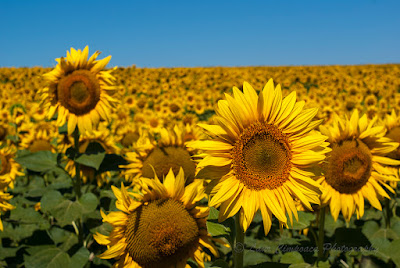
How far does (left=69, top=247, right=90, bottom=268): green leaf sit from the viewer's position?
142 inches

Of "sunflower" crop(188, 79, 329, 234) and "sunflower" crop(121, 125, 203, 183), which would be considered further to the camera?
"sunflower" crop(121, 125, 203, 183)

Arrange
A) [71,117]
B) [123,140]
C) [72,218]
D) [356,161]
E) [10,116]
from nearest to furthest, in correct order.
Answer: [356,161] < [72,218] < [71,117] < [123,140] < [10,116]

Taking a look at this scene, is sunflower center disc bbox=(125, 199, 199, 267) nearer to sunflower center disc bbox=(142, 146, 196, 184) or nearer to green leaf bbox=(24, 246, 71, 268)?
sunflower center disc bbox=(142, 146, 196, 184)

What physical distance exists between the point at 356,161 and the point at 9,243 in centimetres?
461

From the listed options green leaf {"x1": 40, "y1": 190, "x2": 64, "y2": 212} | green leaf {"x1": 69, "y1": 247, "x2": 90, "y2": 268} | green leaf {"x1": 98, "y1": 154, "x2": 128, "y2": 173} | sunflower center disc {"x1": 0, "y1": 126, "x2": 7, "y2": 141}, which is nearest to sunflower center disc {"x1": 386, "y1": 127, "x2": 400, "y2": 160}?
green leaf {"x1": 98, "y1": 154, "x2": 128, "y2": 173}

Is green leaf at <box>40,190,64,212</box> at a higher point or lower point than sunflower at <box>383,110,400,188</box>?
lower

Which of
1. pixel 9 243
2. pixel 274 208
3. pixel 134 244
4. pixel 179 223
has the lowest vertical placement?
pixel 9 243

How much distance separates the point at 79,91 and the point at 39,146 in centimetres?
260

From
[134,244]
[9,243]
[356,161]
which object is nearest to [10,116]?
[9,243]

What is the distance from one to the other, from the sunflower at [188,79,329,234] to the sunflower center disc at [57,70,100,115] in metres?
2.19

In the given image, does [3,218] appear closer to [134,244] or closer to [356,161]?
[134,244]

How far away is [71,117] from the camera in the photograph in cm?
383

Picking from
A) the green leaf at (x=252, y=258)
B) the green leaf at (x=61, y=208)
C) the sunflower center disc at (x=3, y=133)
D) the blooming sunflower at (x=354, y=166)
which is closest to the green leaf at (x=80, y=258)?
the green leaf at (x=61, y=208)

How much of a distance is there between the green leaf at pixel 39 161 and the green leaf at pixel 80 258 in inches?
38.2
